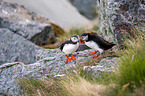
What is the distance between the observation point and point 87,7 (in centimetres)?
1616

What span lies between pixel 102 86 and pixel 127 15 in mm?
2356

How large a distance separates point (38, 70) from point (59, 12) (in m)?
10.7

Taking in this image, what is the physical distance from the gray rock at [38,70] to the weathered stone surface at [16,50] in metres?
1.44

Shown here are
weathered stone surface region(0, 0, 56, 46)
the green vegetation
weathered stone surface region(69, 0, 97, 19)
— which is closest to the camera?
the green vegetation

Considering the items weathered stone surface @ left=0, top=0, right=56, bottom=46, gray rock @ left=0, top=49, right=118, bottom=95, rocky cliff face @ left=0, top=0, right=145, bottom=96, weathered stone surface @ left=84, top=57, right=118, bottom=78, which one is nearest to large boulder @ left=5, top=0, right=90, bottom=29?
weathered stone surface @ left=0, top=0, right=56, bottom=46

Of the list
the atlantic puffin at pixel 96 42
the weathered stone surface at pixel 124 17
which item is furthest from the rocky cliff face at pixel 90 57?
the atlantic puffin at pixel 96 42

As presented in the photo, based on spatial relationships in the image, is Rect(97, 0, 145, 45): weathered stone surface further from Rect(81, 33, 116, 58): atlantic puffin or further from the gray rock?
the gray rock

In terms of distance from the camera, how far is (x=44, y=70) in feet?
14.4

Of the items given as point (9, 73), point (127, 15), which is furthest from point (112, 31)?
point (9, 73)

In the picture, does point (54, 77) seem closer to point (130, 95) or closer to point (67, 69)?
point (67, 69)

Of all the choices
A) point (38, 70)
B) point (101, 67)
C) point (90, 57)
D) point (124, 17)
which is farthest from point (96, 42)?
point (38, 70)

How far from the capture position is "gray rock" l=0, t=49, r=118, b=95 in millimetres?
4148

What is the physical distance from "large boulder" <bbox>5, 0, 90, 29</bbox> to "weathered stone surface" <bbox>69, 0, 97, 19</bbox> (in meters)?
0.39

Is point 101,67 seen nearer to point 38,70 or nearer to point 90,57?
point 90,57
